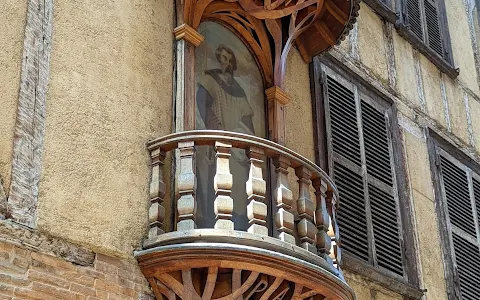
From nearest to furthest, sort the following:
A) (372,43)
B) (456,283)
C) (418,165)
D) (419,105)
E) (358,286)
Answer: (358,286) < (456,283) < (418,165) < (372,43) < (419,105)

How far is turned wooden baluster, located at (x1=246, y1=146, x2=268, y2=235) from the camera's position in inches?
237

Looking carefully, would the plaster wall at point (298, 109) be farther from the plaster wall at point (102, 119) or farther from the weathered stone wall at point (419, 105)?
the plaster wall at point (102, 119)

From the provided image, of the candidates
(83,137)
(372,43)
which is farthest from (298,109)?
(83,137)

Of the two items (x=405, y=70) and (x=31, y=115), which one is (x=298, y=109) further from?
(x=31, y=115)

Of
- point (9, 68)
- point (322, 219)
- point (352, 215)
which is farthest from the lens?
point (352, 215)

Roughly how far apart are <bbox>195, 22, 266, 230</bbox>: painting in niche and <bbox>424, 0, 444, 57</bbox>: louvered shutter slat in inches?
205

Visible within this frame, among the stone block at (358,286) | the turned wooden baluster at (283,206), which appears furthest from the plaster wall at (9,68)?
the stone block at (358,286)

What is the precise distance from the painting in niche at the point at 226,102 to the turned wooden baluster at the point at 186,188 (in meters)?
0.60

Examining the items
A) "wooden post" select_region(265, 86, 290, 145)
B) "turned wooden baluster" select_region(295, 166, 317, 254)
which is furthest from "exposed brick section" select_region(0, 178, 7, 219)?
"wooden post" select_region(265, 86, 290, 145)

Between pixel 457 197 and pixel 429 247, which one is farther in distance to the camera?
pixel 457 197

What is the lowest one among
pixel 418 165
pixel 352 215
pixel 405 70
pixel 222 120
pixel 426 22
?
pixel 352 215

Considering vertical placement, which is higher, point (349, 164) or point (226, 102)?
point (349, 164)

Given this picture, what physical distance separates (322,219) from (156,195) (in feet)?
4.70

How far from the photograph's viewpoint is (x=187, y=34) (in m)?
7.04
